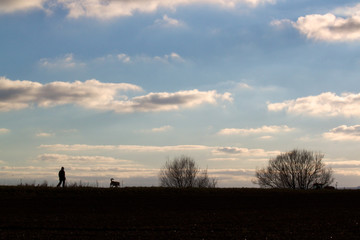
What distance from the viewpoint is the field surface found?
73.6ft

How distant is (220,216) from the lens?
30.5 meters

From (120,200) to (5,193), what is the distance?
11.0 meters

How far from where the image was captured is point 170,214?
32188 mm

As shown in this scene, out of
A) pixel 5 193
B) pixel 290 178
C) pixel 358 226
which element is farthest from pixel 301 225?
pixel 290 178

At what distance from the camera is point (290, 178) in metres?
111

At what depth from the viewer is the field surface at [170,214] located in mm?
22422

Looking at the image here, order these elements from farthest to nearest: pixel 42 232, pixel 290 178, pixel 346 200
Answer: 1. pixel 290 178
2. pixel 346 200
3. pixel 42 232

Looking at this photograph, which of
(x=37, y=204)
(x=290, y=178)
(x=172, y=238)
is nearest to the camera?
(x=172, y=238)

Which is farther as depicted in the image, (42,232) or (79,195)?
(79,195)

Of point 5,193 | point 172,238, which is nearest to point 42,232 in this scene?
point 172,238

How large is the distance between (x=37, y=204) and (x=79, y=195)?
21.5 feet

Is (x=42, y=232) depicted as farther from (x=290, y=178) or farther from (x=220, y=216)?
(x=290, y=178)

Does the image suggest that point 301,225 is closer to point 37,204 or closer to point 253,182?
point 37,204

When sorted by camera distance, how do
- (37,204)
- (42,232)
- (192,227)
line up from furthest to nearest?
(37,204) < (192,227) < (42,232)
